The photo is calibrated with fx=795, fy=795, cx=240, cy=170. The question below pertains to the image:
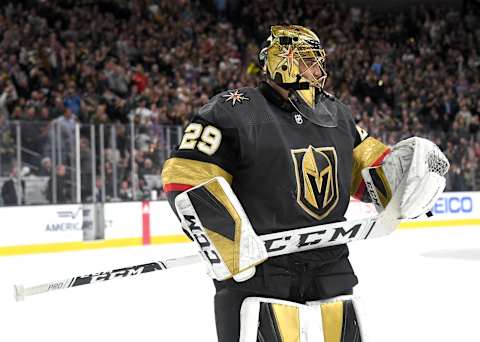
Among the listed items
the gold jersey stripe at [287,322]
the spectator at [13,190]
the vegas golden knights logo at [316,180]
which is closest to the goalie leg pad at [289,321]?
the gold jersey stripe at [287,322]

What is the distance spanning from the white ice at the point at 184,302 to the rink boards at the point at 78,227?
1.87 feet

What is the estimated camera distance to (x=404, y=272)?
638cm

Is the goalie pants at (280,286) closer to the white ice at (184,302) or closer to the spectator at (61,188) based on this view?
the white ice at (184,302)

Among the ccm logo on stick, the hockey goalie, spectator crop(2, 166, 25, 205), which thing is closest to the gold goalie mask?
the hockey goalie

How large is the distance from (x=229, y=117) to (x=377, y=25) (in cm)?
1586

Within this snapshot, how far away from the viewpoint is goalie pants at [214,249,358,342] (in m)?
1.92

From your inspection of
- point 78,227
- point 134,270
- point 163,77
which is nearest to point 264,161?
point 134,270

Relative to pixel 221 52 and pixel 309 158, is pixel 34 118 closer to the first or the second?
pixel 221 52

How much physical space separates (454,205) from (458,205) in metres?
0.07

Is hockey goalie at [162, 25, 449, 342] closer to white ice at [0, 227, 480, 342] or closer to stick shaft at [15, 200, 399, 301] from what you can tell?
stick shaft at [15, 200, 399, 301]

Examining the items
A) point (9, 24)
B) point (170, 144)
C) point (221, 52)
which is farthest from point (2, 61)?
point (221, 52)

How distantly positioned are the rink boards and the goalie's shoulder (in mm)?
6746

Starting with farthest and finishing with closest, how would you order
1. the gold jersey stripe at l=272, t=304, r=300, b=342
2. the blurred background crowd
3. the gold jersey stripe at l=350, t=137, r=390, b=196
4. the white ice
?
the blurred background crowd → the white ice → the gold jersey stripe at l=350, t=137, r=390, b=196 → the gold jersey stripe at l=272, t=304, r=300, b=342

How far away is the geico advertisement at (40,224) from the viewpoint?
8289 millimetres
